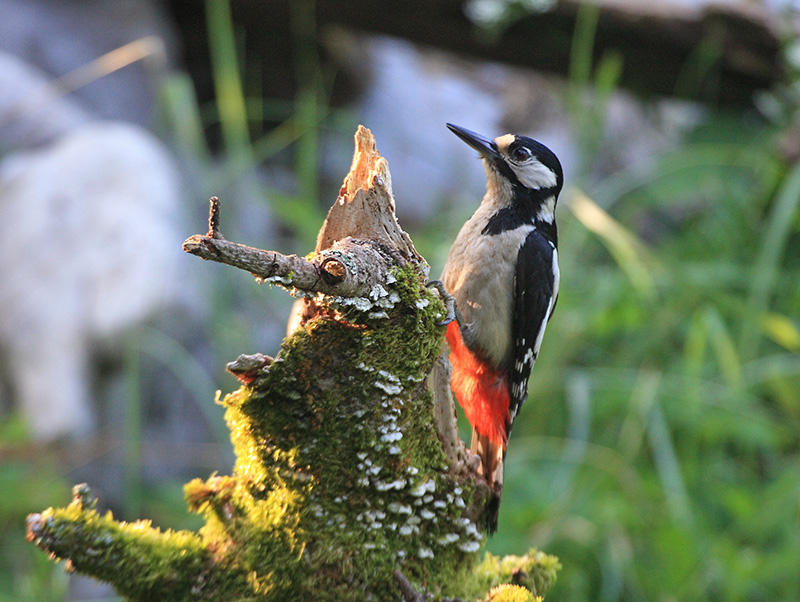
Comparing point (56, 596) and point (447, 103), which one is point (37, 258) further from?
point (447, 103)

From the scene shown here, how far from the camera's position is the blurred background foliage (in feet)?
10.3

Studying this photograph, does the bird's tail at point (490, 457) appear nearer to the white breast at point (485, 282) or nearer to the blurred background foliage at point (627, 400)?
the white breast at point (485, 282)

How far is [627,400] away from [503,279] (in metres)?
1.75

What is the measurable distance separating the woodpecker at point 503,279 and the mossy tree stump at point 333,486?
0.73 metres

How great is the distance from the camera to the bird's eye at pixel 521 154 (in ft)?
7.49

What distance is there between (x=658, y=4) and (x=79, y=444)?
4735 mm

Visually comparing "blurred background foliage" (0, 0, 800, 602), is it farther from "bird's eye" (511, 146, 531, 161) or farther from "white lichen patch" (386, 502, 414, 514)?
"white lichen patch" (386, 502, 414, 514)

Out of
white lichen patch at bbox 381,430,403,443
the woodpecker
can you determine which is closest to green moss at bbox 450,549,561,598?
white lichen patch at bbox 381,430,403,443

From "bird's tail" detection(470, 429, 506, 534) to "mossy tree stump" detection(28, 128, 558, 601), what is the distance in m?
0.09

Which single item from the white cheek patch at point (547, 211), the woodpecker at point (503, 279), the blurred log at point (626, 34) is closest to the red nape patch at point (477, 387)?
the woodpecker at point (503, 279)

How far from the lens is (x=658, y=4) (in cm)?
501

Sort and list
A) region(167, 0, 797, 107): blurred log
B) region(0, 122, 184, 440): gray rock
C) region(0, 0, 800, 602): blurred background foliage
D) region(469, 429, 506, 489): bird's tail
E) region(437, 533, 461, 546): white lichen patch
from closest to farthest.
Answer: region(437, 533, 461, 546): white lichen patch < region(469, 429, 506, 489): bird's tail < region(0, 0, 800, 602): blurred background foliage < region(0, 122, 184, 440): gray rock < region(167, 0, 797, 107): blurred log

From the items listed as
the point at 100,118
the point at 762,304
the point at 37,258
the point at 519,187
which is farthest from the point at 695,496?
the point at 100,118

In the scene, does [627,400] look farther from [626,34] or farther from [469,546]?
[626,34]
